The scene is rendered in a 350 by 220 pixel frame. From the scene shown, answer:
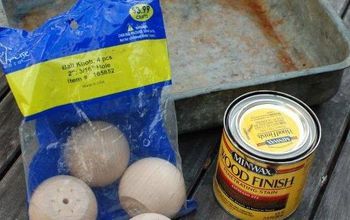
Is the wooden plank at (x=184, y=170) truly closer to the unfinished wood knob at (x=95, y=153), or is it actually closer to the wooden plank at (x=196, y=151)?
the wooden plank at (x=196, y=151)

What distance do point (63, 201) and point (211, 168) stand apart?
328 millimetres

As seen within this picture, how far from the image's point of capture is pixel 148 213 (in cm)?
95

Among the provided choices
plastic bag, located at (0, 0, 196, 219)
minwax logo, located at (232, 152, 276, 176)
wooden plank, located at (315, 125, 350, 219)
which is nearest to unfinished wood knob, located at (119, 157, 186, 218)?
plastic bag, located at (0, 0, 196, 219)

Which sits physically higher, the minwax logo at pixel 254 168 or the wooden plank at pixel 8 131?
the minwax logo at pixel 254 168

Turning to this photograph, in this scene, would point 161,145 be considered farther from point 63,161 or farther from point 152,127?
point 63,161

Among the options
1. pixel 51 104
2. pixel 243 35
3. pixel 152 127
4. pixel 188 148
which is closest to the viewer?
pixel 51 104

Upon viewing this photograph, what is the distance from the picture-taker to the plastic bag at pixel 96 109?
0.92 meters

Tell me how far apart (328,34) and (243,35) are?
0.73ft

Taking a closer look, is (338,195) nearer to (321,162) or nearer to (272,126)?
(321,162)

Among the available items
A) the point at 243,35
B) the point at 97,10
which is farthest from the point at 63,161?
the point at 243,35

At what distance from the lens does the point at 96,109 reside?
0.99m

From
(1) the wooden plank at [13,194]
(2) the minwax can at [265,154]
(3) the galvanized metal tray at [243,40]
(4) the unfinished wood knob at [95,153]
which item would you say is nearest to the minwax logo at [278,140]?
(2) the minwax can at [265,154]

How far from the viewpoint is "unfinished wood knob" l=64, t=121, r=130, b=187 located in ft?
3.23

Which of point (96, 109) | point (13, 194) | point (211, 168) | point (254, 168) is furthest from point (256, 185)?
point (13, 194)
